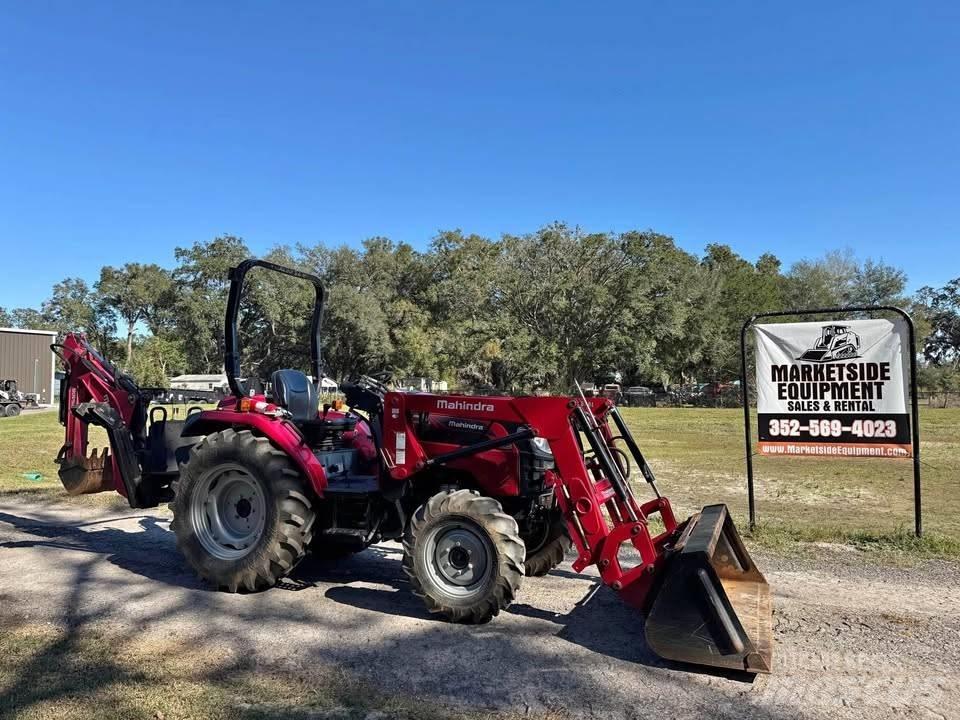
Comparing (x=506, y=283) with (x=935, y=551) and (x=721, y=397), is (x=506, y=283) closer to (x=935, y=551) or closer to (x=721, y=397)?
(x=721, y=397)

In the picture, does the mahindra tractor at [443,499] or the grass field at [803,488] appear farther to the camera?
the grass field at [803,488]

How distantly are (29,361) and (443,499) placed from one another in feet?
181

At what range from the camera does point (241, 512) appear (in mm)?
6238

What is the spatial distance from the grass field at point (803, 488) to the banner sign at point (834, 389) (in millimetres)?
976

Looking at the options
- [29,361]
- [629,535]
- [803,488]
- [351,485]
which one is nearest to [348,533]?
[351,485]

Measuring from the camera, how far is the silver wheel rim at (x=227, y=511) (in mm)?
6062

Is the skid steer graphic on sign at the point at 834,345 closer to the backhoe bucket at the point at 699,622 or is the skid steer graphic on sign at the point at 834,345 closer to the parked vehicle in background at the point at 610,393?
the parked vehicle in background at the point at 610,393

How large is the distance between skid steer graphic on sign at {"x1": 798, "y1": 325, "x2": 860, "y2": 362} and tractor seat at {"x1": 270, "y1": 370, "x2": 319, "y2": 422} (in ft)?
17.2

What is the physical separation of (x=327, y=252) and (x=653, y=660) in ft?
199

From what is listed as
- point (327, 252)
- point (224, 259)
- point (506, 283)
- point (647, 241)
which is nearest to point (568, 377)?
point (506, 283)

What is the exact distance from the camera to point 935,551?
7.20m

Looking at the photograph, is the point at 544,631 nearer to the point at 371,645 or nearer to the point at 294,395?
the point at 371,645

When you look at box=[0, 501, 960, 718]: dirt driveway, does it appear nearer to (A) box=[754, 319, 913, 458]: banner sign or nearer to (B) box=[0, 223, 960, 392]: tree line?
(A) box=[754, 319, 913, 458]: banner sign

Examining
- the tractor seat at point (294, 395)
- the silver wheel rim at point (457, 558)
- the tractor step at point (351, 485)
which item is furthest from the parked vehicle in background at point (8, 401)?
the silver wheel rim at point (457, 558)
